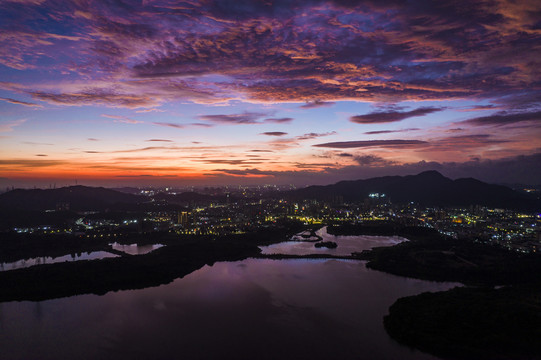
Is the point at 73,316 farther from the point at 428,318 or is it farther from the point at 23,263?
the point at 428,318

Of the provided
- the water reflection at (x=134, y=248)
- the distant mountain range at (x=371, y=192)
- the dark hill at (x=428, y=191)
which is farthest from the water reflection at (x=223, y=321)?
the dark hill at (x=428, y=191)

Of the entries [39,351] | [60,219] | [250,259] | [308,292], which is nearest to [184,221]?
[60,219]

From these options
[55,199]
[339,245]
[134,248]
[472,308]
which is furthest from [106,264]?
[55,199]

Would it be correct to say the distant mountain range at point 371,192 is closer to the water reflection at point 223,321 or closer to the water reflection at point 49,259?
the water reflection at point 49,259

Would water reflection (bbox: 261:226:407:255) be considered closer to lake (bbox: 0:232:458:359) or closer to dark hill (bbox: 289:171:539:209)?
lake (bbox: 0:232:458:359)

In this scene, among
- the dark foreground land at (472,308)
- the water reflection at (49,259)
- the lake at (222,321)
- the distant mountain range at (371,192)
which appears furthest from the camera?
the distant mountain range at (371,192)

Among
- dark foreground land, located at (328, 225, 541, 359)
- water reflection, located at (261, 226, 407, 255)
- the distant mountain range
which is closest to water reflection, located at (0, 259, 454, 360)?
dark foreground land, located at (328, 225, 541, 359)

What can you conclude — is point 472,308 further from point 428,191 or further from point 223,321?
point 428,191
